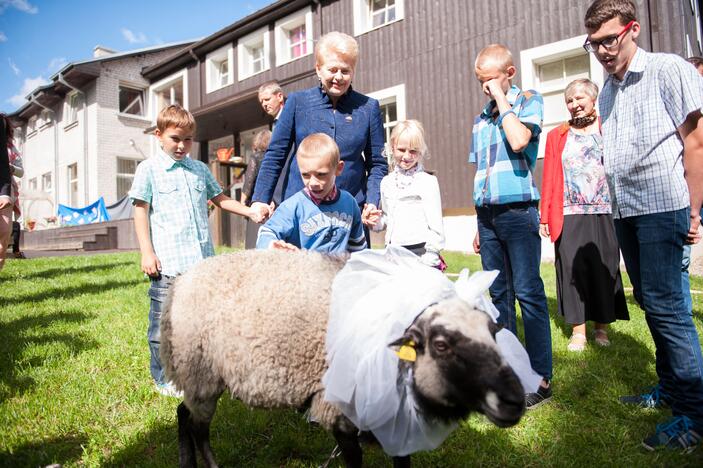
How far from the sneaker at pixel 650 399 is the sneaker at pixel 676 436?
50 centimetres

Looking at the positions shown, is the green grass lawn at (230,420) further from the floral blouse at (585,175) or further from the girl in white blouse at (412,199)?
the girl in white blouse at (412,199)

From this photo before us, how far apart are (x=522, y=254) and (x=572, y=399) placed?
1.10 m

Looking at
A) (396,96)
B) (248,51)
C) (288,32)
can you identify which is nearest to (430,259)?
(396,96)

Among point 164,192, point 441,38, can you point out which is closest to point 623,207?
point 164,192

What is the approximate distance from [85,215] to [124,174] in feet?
9.66

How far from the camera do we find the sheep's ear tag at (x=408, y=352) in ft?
5.54

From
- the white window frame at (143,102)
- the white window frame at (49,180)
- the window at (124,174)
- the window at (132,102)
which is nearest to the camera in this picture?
the white window frame at (143,102)

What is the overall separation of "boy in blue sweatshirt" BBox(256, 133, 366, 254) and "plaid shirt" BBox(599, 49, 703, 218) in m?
1.56

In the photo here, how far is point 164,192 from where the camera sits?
3.13m

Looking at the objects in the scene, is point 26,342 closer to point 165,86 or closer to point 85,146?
point 165,86

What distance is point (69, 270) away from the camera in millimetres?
8734

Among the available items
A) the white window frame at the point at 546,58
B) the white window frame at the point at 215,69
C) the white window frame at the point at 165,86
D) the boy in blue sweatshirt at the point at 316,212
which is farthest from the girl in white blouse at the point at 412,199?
the white window frame at the point at 165,86

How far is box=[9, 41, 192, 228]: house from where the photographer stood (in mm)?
19875

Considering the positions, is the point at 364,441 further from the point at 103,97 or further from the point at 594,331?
the point at 103,97
